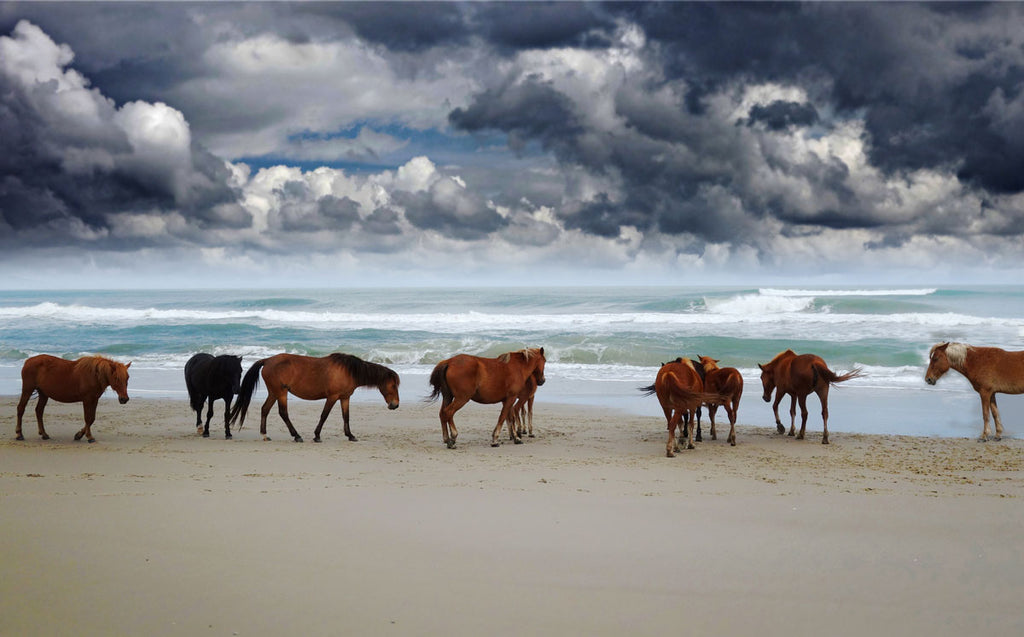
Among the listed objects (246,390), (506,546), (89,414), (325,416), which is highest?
(246,390)

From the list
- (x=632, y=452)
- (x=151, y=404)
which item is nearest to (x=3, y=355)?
(x=151, y=404)

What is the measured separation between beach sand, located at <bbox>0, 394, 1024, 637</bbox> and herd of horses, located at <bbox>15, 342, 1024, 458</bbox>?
3.66ft

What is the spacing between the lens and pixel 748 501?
5957 millimetres

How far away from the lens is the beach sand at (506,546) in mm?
3529

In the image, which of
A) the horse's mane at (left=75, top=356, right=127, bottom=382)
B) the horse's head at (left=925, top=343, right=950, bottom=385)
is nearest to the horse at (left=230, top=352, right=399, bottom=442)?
the horse's mane at (left=75, top=356, right=127, bottom=382)

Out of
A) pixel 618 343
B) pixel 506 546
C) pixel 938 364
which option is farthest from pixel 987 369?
pixel 618 343

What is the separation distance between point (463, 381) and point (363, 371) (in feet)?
5.58

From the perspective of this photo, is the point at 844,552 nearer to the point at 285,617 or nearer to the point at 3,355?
the point at 285,617

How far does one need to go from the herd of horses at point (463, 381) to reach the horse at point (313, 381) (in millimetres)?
14

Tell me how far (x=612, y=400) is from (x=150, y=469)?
9.22m

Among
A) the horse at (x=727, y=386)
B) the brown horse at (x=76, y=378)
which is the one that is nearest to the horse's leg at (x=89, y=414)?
the brown horse at (x=76, y=378)

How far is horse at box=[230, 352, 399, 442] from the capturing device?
9.95 meters

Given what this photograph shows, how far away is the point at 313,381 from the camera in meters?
10.0

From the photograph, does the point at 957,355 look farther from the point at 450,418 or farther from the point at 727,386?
the point at 450,418
